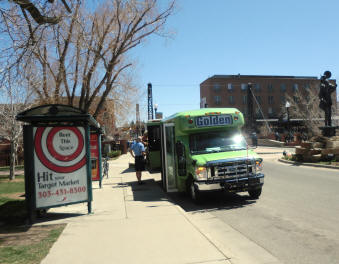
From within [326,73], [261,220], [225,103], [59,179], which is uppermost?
[225,103]

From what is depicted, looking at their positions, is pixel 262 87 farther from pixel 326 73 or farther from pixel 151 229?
pixel 151 229

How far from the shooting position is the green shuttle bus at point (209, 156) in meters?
8.38

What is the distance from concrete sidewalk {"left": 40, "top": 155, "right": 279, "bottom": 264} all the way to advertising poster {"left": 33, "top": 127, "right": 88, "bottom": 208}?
0.52 meters

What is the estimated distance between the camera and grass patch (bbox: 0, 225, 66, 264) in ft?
15.4

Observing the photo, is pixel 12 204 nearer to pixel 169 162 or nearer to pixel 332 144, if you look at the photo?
pixel 169 162

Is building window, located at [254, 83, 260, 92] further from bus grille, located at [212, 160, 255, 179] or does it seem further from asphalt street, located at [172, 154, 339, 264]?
bus grille, located at [212, 160, 255, 179]

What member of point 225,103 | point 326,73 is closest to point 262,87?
point 225,103

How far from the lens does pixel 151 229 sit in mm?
→ 6113

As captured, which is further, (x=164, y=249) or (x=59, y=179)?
(x=59, y=179)

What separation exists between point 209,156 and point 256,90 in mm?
74463

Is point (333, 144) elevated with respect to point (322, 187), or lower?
elevated

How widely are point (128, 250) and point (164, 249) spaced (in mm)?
557

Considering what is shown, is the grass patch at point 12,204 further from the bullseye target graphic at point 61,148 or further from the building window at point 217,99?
the building window at point 217,99

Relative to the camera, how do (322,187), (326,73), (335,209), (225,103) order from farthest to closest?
1. (225,103)
2. (326,73)
3. (322,187)
4. (335,209)
